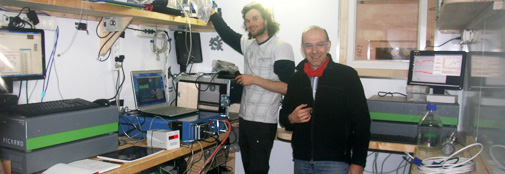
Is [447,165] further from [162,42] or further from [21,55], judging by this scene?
[162,42]

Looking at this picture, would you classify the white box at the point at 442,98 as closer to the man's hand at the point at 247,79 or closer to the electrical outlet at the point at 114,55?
the man's hand at the point at 247,79

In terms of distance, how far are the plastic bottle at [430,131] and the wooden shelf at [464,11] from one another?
569mm

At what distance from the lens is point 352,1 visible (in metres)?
3.17

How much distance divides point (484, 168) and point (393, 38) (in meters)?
1.66

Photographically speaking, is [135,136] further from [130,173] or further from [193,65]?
[193,65]

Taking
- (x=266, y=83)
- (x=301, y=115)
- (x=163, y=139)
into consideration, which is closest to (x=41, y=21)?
(x=163, y=139)

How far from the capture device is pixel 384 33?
3123 mm

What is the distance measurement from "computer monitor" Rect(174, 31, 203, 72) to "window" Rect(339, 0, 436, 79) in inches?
52.2

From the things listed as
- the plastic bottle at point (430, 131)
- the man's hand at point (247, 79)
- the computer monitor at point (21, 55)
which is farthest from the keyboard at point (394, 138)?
the computer monitor at point (21, 55)

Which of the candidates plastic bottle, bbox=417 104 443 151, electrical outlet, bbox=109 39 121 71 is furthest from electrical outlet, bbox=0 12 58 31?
plastic bottle, bbox=417 104 443 151

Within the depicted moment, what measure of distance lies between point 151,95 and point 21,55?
0.96 meters

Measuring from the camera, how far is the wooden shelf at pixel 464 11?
5.35 ft

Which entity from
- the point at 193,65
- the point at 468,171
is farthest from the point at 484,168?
the point at 193,65

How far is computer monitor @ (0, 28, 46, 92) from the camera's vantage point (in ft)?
6.58
